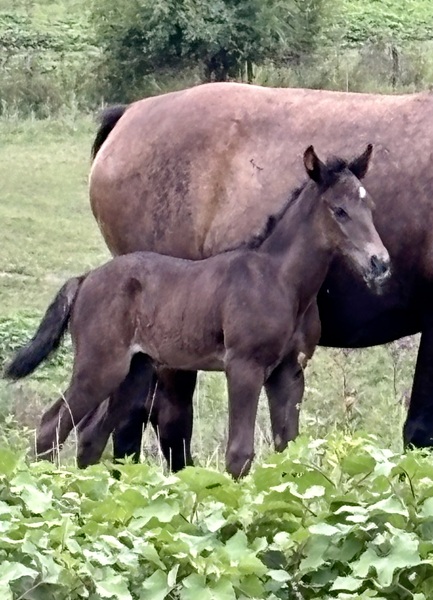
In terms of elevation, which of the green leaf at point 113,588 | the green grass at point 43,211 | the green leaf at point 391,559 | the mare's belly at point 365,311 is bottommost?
the green grass at point 43,211

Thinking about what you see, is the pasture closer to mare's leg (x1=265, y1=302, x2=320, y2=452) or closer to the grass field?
mare's leg (x1=265, y1=302, x2=320, y2=452)

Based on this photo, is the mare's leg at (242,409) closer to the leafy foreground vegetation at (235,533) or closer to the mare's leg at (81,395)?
the mare's leg at (81,395)

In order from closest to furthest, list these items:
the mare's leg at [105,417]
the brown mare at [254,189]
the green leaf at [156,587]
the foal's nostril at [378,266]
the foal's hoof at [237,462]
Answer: the green leaf at [156,587] < the foal's nostril at [378,266] < the foal's hoof at [237,462] < the brown mare at [254,189] < the mare's leg at [105,417]

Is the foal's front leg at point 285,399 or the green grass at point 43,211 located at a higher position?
the foal's front leg at point 285,399

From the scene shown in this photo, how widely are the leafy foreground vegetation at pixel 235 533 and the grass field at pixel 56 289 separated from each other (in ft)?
10.1

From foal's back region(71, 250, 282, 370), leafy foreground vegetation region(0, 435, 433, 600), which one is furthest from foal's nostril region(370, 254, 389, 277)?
leafy foreground vegetation region(0, 435, 433, 600)

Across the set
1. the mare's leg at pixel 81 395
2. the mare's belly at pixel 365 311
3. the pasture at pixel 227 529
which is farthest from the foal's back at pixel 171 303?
the pasture at pixel 227 529

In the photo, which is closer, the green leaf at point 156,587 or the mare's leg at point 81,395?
the green leaf at point 156,587

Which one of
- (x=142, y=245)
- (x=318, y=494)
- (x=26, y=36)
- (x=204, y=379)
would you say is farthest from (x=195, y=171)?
(x=26, y=36)

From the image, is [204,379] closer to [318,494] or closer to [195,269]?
[195,269]

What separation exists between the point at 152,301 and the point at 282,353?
68 cm

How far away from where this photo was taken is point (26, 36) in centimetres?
2181

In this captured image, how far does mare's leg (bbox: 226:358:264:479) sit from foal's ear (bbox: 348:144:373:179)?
97 cm

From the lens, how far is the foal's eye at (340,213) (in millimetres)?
5887
